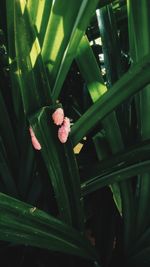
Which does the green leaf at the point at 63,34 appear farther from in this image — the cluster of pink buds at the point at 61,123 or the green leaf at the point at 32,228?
the green leaf at the point at 32,228

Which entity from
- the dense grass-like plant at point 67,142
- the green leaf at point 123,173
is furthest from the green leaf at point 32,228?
the green leaf at point 123,173

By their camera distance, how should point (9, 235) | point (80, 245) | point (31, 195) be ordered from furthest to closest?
point (31, 195) < point (80, 245) < point (9, 235)

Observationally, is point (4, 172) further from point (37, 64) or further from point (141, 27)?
point (141, 27)

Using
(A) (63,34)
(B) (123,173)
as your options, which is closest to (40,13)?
(A) (63,34)

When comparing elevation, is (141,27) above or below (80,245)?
above

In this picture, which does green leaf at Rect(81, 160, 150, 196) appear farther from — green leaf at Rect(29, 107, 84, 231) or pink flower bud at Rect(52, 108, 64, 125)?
pink flower bud at Rect(52, 108, 64, 125)

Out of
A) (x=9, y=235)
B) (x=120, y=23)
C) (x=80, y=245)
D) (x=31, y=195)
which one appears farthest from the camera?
(x=120, y=23)

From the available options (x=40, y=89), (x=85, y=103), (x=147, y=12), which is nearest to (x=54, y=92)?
(x=40, y=89)

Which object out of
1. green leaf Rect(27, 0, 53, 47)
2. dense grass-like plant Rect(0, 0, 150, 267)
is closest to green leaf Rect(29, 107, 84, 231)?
dense grass-like plant Rect(0, 0, 150, 267)
